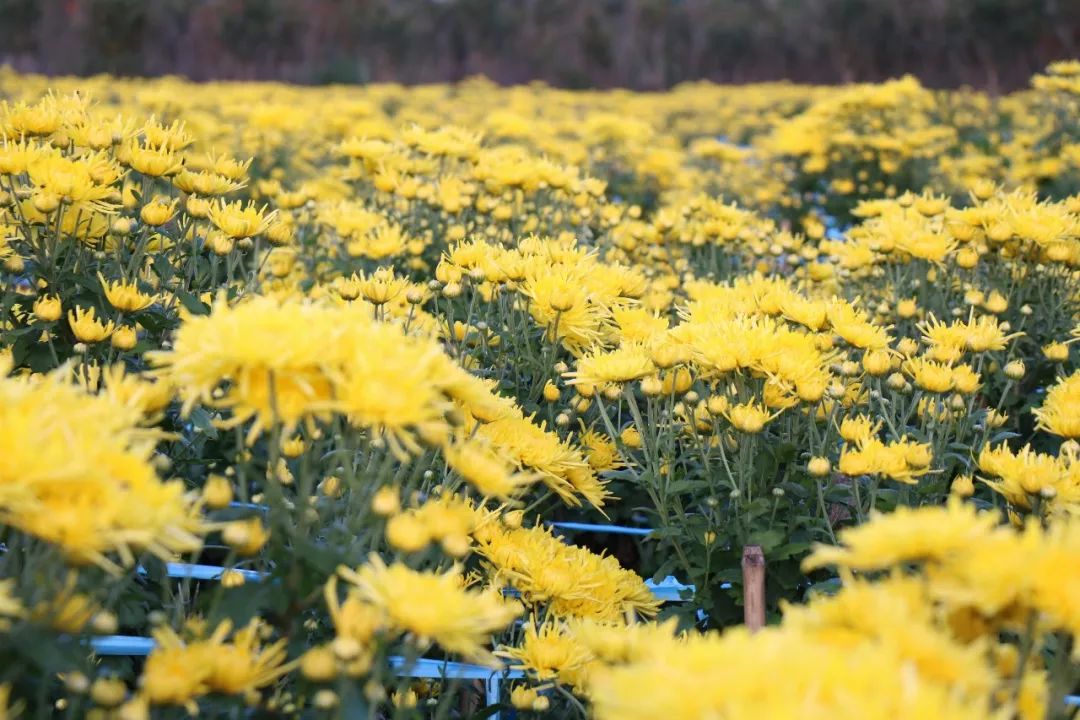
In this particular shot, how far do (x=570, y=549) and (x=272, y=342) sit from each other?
967 mm

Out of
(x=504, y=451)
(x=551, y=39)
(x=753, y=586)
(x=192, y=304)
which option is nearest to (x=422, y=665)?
(x=504, y=451)

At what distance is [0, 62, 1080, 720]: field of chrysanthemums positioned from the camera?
1.32 meters

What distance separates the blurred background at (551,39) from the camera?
16594mm

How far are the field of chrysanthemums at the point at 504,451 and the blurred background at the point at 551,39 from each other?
1280cm

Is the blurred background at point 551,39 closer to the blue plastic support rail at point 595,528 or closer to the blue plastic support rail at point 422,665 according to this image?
the blue plastic support rail at point 595,528

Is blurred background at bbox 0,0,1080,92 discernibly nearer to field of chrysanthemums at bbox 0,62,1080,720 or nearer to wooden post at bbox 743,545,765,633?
field of chrysanthemums at bbox 0,62,1080,720

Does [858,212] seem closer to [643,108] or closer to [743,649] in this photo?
[743,649]

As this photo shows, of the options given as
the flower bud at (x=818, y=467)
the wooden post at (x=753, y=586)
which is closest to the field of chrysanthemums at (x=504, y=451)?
the flower bud at (x=818, y=467)

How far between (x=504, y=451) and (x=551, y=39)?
64.1 ft

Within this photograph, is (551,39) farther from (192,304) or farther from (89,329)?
(89,329)

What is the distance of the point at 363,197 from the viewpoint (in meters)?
4.63

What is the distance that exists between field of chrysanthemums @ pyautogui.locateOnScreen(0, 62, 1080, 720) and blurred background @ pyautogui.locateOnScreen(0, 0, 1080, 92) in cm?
1280

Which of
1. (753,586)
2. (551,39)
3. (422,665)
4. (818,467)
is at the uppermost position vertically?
(551,39)

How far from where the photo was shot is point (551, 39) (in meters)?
20.7
